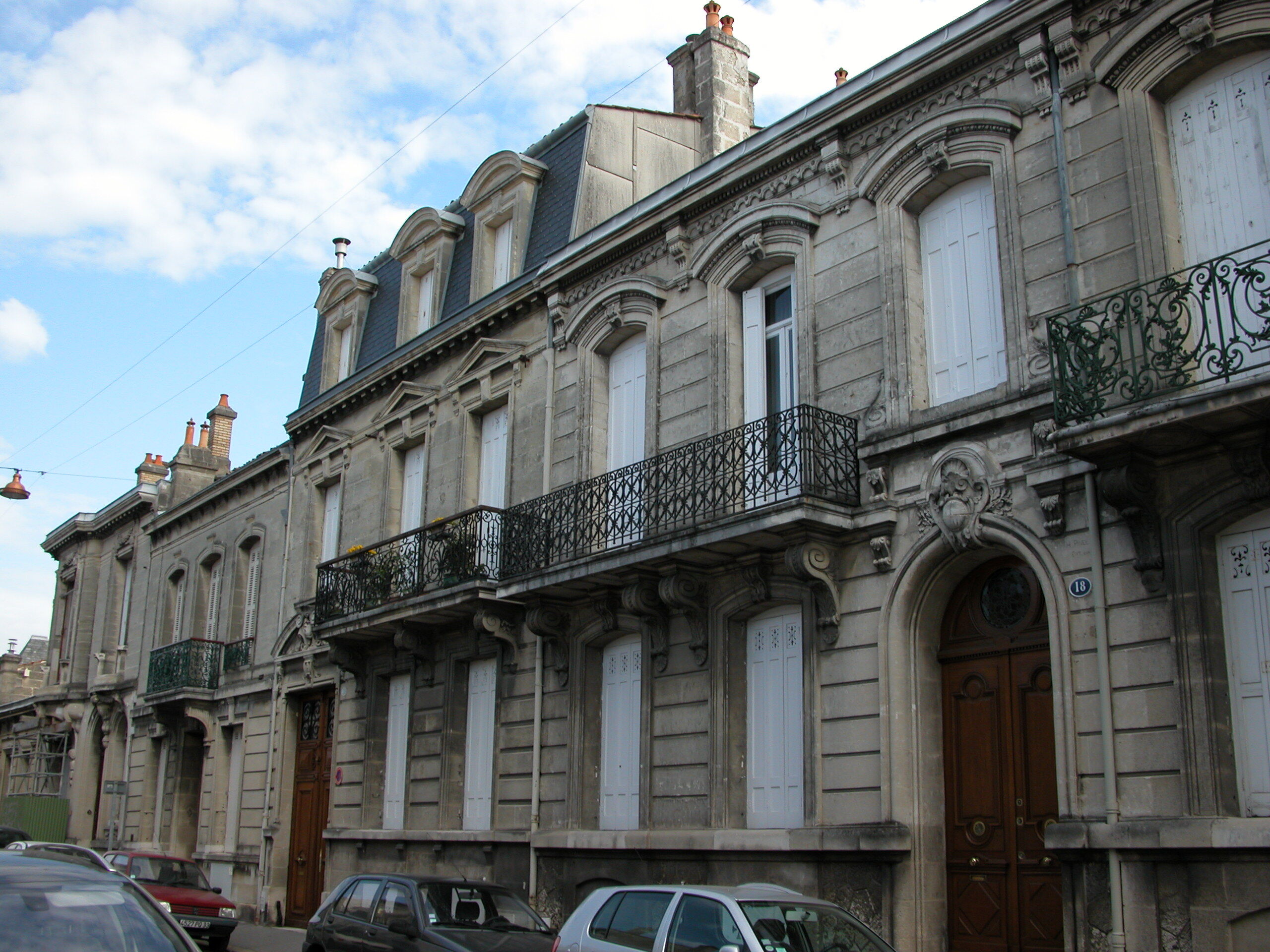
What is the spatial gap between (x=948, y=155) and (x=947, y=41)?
1.11 meters

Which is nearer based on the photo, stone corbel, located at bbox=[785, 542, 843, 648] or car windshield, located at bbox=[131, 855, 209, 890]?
stone corbel, located at bbox=[785, 542, 843, 648]

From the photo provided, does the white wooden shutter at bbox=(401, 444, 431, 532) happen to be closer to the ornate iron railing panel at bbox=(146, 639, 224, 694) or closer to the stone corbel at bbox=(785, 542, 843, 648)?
the ornate iron railing panel at bbox=(146, 639, 224, 694)

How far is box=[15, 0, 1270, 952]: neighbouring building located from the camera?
945 cm

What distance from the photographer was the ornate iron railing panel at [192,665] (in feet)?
80.9

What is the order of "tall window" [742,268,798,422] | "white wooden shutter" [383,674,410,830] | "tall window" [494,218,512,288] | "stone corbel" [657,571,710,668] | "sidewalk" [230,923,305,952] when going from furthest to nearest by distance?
"tall window" [494,218,512,288]
"white wooden shutter" [383,674,410,830]
"sidewalk" [230,923,305,952]
"tall window" [742,268,798,422]
"stone corbel" [657,571,710,668]

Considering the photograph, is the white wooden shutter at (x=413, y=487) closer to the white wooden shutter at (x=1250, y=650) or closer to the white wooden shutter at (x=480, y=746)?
the white wooden shutter at (x=480, y=746)

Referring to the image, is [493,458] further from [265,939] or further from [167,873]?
[265,939]

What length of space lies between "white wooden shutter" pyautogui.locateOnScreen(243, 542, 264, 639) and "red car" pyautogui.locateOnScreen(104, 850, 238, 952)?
697 centimetres

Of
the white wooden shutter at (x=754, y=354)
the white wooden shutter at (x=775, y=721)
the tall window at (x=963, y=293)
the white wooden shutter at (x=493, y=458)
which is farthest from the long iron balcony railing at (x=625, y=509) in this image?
the white wooden shutter at (x=775, y=721)

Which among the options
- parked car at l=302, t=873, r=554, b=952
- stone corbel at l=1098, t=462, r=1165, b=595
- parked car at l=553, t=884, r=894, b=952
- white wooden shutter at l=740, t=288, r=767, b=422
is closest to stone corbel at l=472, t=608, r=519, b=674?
white wooden shutter at l=740, t=288, r=767, b=422

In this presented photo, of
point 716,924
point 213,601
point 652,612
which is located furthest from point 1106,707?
point 213,601

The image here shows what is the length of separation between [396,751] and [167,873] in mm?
3605

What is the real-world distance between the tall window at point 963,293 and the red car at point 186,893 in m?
11.5

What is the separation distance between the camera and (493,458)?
18375mm
